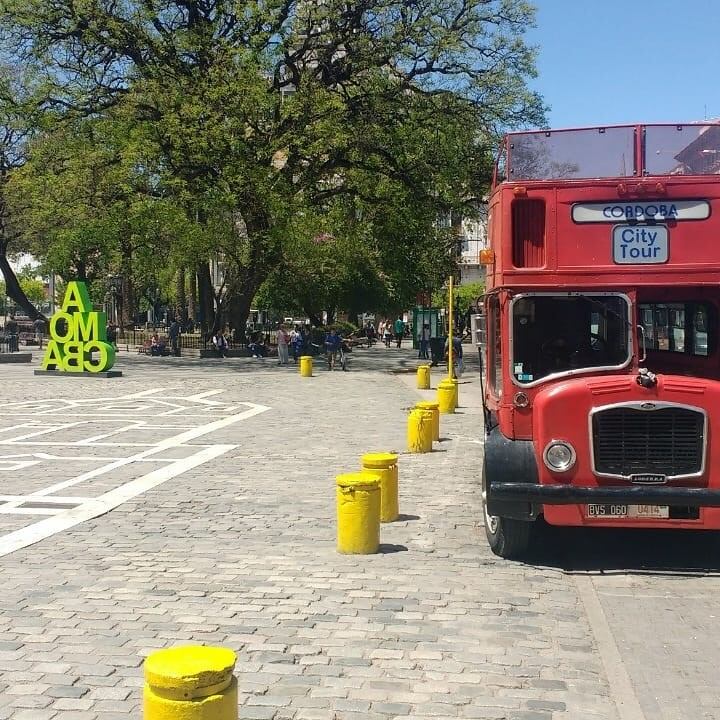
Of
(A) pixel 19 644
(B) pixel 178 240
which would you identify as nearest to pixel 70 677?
(A) pixel 19 644

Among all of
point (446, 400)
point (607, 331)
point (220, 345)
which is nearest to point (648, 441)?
point (607, 331)

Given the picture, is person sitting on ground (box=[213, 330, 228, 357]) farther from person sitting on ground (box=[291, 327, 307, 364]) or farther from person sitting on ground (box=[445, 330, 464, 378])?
person sitting on ground (box=[445, 330, 464, 378])

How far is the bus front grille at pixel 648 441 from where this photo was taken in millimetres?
6844

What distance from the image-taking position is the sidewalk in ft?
15.9

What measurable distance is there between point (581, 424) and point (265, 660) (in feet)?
9.86

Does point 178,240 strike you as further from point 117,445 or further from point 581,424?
point 581,424

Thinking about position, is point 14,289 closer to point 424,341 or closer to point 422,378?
point 424,341

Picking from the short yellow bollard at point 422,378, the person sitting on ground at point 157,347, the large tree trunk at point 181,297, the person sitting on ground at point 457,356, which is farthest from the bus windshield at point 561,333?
the large tree trunk at point 181,297

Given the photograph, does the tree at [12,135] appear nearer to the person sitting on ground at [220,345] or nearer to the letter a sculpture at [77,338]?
the letter a sculpture at [77,338]

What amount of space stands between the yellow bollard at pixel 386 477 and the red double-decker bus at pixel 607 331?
1285mm

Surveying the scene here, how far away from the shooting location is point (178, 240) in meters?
32.0

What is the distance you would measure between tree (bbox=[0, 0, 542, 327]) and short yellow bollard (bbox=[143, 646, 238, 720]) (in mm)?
27354

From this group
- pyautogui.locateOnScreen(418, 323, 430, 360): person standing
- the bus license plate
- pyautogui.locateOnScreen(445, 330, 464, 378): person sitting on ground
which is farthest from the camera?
pyautogui.locateOnScreen(418, 323, 430, 360): person standing

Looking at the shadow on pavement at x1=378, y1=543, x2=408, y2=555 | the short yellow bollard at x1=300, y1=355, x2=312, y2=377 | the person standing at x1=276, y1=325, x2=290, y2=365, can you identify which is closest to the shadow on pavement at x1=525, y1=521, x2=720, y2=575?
the shadow on pavement at x1=378, y1=543, x2=408, y2=555
